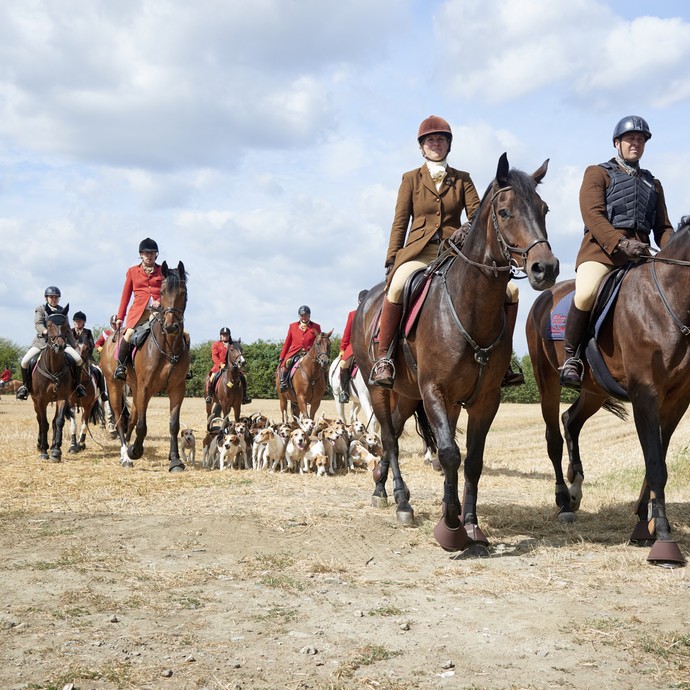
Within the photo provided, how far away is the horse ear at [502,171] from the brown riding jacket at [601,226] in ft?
4.26

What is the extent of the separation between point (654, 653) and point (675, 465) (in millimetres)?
7533

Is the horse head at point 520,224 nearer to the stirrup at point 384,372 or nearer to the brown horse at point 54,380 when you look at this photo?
the stirrup at point 384,372

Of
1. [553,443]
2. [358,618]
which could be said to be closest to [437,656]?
[358,618]

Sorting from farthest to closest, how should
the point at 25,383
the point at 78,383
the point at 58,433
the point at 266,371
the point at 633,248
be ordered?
the point at 266,371 < the point at 25,383 < the point at 78,383 < the point at 58,433 < the point at 633,248

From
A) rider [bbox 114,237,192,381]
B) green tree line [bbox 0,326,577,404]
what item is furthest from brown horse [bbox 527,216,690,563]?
green tree line [bbox 0,326,577,404]

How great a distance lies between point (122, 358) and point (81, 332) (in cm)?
559

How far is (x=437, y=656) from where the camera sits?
4027 mm

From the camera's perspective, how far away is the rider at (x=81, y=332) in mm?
17766

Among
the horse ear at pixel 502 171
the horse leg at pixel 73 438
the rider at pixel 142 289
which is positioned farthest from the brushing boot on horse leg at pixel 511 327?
the horse leg at pixel 73 438

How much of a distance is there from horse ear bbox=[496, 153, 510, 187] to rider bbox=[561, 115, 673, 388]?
1.30m

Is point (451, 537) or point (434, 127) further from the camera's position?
point (434, 127)

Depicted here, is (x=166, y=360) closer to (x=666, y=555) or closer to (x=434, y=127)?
(x=434, y=127)

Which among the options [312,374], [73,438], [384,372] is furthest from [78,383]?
[384,372]

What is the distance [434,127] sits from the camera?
7.60 m
